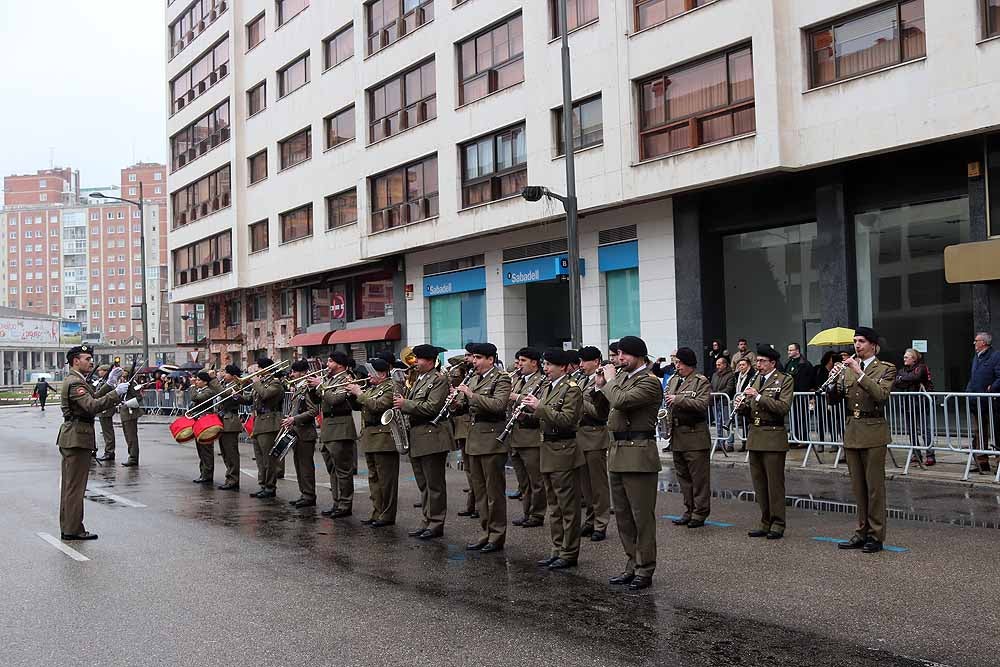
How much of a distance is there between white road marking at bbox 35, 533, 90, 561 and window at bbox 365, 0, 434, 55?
72.7 ft

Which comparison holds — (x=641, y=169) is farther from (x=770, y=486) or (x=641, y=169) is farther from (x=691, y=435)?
(x=770, y=486)

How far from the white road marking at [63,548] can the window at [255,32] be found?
32798mm

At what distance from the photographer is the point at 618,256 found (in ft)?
80.2

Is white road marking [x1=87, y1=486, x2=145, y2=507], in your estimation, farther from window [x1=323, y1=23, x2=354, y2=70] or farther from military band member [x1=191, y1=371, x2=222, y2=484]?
window [x1=323, y1=23, x2=354, y2=70]

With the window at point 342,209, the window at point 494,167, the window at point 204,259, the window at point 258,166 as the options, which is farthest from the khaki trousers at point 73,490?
the window at point 204,259

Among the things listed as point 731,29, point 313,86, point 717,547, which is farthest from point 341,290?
point 717,547

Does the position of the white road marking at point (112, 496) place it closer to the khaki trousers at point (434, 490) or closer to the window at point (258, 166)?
the khaki trousers at point (434, 490)

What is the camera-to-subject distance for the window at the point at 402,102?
98.3ft

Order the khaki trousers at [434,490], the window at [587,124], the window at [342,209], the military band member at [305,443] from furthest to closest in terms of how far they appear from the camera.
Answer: the window at [342,209] < the window at [587,124] < the military band member at [305,443] < the khaki trousers at [434,490]

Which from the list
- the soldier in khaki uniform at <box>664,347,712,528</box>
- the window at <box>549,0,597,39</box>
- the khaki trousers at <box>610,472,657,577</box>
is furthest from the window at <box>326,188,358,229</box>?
the khaki trousers at <box>610,472,657,577</box>

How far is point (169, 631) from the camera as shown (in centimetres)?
680

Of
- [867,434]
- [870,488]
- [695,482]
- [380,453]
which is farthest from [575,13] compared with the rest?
[870,488]

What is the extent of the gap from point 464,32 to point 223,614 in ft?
76.4

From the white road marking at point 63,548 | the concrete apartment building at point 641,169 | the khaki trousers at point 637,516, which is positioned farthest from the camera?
the concrete apartment building at point 641,169
